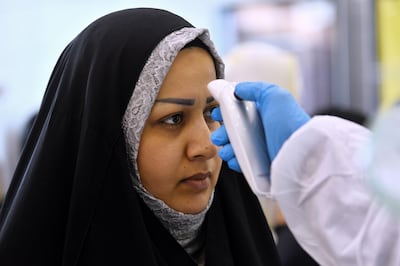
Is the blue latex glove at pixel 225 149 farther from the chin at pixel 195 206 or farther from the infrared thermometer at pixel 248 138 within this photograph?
the chin at pixel 195 206

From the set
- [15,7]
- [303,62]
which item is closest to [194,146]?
[15,7]

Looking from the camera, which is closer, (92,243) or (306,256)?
(92,243)

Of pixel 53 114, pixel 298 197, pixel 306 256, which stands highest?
pixel 53 114

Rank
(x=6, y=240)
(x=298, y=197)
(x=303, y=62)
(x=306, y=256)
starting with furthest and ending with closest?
1. (x=303, y=62)
2. (x=306, y=256)
3. (x=6, y=240)
4. (x=298, y=197)

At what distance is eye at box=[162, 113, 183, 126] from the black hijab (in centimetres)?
9

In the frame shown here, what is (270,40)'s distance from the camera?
4008mm

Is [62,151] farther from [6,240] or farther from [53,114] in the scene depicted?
[6,240]

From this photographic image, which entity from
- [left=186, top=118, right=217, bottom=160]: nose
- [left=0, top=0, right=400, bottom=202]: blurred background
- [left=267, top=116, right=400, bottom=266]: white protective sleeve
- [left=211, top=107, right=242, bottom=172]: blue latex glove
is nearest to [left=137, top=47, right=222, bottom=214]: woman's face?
[left=186, top=118, right=217, bottom=160]: nose

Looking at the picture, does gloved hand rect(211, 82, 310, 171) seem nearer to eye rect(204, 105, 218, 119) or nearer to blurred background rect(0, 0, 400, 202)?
eye rect(204, 105, 218, 119)

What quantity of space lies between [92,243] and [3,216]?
0.84 feet

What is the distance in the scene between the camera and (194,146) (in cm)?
119

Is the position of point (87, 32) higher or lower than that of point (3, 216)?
higher

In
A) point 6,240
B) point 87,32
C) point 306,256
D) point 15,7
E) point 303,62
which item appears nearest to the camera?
point 6,240

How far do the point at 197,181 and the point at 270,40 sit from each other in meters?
2.93
